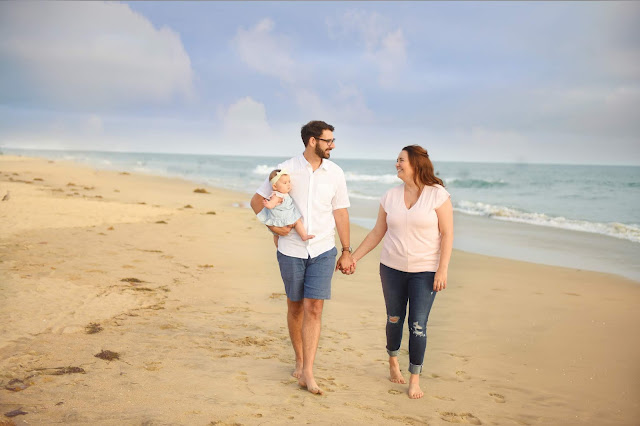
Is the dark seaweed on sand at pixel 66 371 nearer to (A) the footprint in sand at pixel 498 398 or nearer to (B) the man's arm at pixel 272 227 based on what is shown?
(B) the man's arm at pixel 272 227

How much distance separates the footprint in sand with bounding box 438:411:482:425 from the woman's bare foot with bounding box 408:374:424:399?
0.94 ft

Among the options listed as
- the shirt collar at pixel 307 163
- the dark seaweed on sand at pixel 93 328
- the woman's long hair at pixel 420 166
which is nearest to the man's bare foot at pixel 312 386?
the shirt collar at pixel 307 163

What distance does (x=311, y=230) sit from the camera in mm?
4211

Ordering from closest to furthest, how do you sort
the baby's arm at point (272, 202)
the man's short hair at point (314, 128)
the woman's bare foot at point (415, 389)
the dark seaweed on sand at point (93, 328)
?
the baby's arm at point (272, 202)
the man's short hair at point (314, 128)
the woman's bare foot at point (415, 389)
the dark seaweed on sand at point (93, 328)

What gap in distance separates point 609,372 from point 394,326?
2.27 meters

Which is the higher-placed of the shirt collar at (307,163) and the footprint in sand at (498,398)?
the shirt collar at (307,163)

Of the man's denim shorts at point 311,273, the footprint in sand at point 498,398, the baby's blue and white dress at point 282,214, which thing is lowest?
the footprint in sand at point 498,398

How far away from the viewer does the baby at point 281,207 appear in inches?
162

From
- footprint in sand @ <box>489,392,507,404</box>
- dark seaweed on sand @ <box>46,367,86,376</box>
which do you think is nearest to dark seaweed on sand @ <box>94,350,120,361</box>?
dark seaweed on sand @ <box>46,367,86,376</box>

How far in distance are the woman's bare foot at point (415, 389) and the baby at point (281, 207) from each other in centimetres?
146

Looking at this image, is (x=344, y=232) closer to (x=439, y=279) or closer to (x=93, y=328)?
(x=439, y=279)

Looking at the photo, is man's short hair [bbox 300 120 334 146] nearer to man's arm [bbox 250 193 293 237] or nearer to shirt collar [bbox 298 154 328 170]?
shirt collar [bbox 298 154 328 170]

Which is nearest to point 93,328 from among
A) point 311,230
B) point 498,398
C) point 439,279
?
point 311,230

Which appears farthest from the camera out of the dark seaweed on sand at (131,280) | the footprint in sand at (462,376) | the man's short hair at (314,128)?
the dark seaweed on sand at (131,280)
